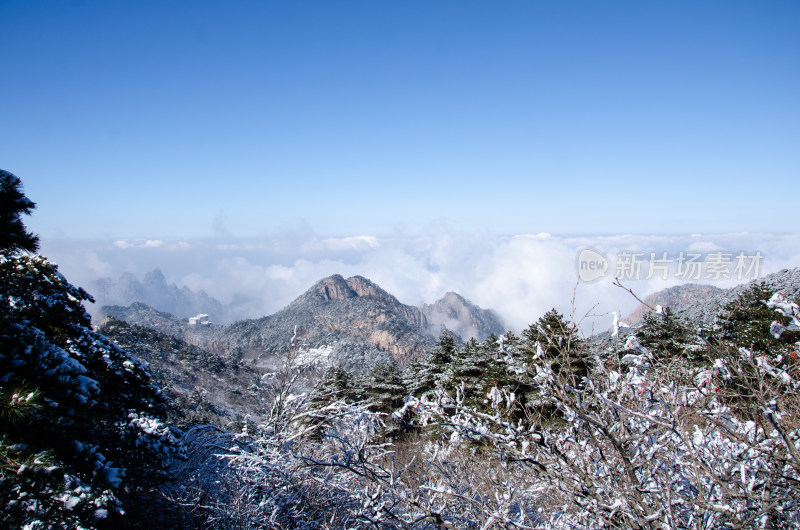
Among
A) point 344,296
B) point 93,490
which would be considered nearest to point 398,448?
point 93,490

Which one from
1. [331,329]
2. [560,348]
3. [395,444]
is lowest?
[331,329]

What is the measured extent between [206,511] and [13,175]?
16.6 feet

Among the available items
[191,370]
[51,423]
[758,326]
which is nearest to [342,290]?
[191,370]

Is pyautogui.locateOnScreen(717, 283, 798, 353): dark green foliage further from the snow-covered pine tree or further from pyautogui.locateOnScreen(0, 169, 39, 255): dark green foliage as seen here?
pyautogui.locateOnScreen(0, 169, 39, 255): dark green foliage

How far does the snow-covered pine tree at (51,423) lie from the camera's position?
260 centimetres

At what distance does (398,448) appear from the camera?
17703mm

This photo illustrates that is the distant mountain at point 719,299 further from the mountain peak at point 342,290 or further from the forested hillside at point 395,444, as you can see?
the mountain peak at point 342,290

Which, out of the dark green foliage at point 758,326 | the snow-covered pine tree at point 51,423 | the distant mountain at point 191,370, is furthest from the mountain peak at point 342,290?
the snow-covered pine tree at point 51,423

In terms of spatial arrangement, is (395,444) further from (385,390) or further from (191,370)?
(191,370)

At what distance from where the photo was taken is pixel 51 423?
2.98m

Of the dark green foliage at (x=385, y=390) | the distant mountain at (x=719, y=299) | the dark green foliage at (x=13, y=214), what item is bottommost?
the dark green foliage at (x=385, y=390)

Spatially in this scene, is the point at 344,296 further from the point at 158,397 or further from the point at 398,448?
the point at 158,397

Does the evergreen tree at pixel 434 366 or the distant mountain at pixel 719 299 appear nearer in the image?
the evergreen tree at pixel 434 366

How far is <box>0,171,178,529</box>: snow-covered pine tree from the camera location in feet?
8.53
